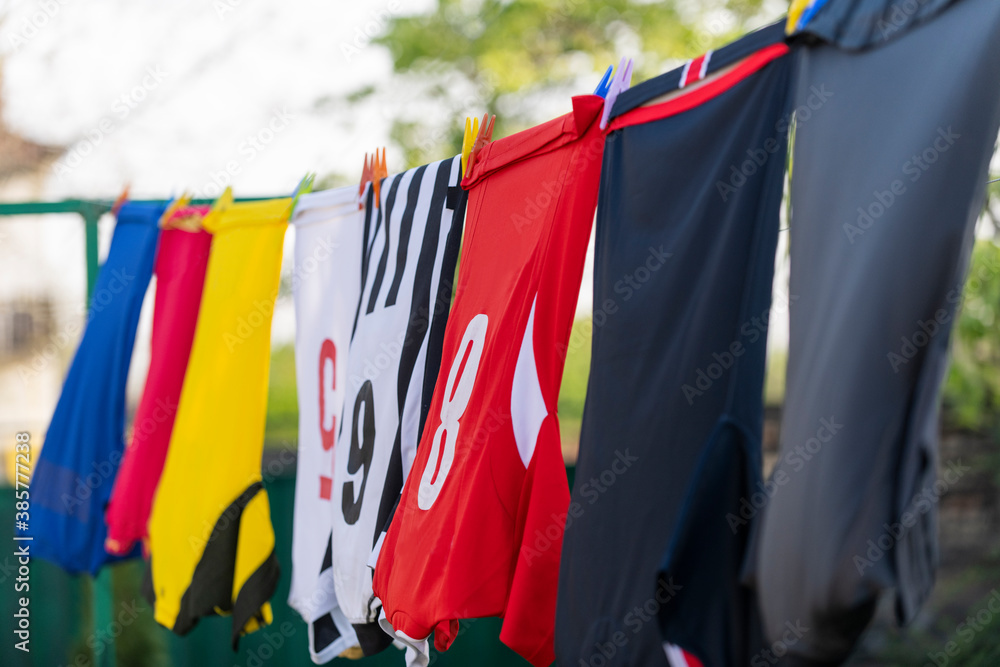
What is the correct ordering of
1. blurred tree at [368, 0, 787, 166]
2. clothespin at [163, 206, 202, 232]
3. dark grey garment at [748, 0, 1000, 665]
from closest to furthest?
1. dark grey garment at [748, 0, 1000, 665]
2. clothespin at [163, 206, 202, 232]
3. blurred tree at [368, 0, 787, 166]

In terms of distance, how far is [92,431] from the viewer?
2.52 meters

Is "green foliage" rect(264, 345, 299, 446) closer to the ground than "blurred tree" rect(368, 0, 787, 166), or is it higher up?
closer to the ground

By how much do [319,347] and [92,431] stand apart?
0.95m

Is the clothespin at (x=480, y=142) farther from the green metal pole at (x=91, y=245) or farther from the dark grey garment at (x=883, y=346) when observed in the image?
the green metal pole at (x=91, y=245)

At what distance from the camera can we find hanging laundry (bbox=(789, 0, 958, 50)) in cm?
94

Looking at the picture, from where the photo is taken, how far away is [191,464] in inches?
86.0

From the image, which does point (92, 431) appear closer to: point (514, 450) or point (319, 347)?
point (319, 347)

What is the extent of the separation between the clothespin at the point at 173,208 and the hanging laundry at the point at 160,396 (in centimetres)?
2

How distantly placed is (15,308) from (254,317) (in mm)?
7431

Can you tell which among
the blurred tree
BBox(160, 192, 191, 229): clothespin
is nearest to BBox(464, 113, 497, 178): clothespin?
BBox(160, 192, 191, 229): clothespin

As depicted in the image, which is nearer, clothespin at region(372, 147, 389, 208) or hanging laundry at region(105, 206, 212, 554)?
clothespin at region(372, 147, 389, 208)

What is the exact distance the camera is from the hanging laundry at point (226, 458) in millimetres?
2068

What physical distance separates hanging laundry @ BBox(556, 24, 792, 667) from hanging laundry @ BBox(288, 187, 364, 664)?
86 centimetres

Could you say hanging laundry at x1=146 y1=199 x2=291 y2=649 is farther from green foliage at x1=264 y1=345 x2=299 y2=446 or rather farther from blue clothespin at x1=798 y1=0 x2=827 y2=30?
green foliage at x1=264 y1=345 x2=299 y2=446
